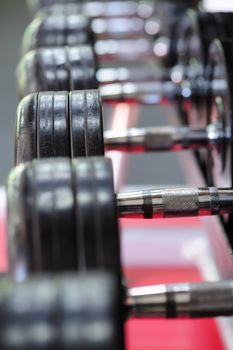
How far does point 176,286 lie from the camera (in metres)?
0.65

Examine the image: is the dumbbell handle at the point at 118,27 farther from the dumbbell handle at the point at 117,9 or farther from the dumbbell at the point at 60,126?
the dumbbell at the point at 60,126

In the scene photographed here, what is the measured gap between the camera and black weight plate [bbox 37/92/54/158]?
2.32 ft

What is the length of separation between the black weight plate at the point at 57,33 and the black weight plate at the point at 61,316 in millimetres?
656

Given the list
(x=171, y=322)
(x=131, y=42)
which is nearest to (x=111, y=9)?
(x=131, y=42)

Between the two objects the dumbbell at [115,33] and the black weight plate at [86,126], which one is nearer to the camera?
the black weight plate at [86,126]

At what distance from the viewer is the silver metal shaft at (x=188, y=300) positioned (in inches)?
25.1

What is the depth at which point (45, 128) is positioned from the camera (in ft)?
2.34

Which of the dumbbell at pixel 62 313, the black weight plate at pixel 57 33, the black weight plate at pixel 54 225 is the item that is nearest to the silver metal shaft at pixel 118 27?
the black weight plate at pixel 57 33

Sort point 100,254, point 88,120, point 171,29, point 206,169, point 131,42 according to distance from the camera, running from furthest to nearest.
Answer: point 131,42, point 171,29, point 206,169, point 88,120, point 100,254

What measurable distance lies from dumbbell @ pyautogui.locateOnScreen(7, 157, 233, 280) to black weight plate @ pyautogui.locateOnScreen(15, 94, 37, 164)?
0.10m

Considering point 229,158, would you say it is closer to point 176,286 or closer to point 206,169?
point 206,169

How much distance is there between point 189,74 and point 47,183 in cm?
64

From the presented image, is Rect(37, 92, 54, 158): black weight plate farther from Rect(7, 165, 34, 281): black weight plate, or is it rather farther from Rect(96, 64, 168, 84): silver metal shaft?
Rect(96, 64, 168, 84): silver metal shaft

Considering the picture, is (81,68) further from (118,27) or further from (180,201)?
(118,27)
